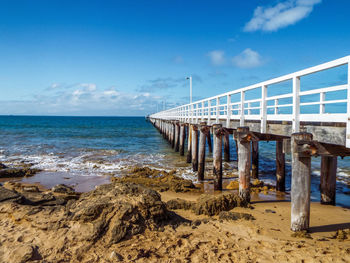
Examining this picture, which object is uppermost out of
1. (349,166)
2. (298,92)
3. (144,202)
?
(298,92)

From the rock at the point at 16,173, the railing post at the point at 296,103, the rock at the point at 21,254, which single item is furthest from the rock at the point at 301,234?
the rock at the point at 16,173

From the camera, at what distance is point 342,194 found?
8734mm

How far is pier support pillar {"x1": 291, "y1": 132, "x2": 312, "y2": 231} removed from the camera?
15.5 feet

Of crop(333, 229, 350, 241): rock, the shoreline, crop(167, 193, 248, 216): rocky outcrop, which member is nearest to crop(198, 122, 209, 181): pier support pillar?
crop(167, 193, 248, 216): rocky outcrop

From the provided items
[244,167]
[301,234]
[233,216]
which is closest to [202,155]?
[244,167]

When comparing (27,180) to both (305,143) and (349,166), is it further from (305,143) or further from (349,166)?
(349,166)

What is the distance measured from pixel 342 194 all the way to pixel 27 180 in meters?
12.4

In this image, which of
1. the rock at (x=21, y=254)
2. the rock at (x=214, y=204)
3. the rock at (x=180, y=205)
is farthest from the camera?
the rock at (x=180, y=205)

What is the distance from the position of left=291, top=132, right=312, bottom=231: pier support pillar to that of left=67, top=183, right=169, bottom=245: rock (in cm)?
257

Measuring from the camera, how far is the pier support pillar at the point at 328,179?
271 inches

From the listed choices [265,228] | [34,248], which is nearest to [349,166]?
[265,228]

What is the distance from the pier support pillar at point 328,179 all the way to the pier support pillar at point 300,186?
2542 millimetres

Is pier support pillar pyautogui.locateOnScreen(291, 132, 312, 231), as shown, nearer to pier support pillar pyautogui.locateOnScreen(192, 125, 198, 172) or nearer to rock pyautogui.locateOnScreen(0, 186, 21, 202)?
rock pyautogui.locateOnScreen(0, 186, 21, 202)

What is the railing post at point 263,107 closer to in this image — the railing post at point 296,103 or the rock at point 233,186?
the railing post at point 296,103
